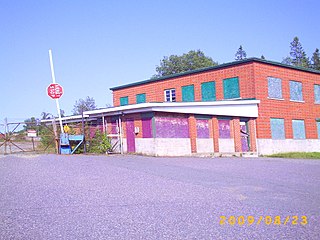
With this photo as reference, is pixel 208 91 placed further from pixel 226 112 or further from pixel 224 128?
pixel 224 128

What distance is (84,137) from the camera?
23.2 meters

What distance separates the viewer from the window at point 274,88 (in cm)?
2883

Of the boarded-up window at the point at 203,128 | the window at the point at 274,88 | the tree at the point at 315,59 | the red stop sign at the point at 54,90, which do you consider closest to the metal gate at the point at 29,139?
the red stop sign at the point at 54,90

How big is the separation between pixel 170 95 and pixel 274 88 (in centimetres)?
894

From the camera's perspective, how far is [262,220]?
23.5ft

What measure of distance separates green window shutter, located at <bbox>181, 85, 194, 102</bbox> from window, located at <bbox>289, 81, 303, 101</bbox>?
8.16m

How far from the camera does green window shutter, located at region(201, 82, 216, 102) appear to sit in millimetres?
29938

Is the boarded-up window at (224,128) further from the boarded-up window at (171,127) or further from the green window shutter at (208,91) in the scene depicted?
the green window shutter at (208,91)

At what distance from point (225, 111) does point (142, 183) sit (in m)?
15.8

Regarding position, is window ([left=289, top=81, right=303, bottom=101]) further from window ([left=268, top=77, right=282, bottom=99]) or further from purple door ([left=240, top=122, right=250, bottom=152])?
purple door ([left=240, top=122, right=250, bottom=152])

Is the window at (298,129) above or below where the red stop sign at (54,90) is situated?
below

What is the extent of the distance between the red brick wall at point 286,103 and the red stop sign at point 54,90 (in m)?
14.0

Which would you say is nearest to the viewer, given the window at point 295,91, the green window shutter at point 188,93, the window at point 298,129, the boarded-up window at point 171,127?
the boarded-up window at point 171,127

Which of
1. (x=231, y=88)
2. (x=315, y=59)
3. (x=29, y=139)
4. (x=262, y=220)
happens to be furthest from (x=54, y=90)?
(x=315, y=59)
